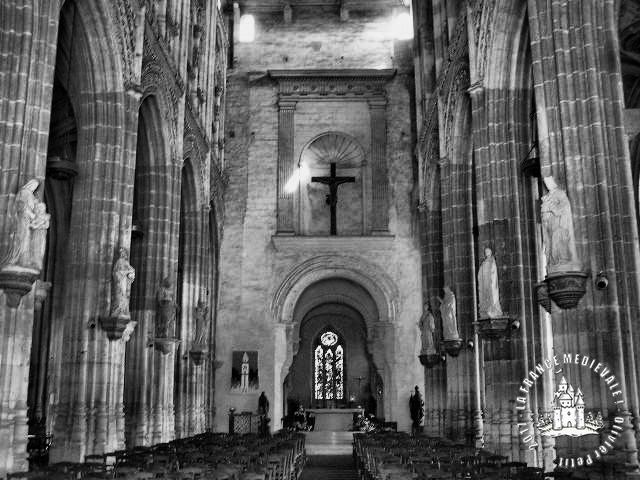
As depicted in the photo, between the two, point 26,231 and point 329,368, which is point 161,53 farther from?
point 329,368

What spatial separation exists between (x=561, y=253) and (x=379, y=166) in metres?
21.3

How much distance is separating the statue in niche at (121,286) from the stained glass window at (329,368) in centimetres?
2654

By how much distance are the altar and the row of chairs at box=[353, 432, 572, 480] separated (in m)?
12.6

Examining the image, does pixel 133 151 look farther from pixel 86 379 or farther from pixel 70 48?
pixel 86 379

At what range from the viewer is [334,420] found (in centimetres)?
3288

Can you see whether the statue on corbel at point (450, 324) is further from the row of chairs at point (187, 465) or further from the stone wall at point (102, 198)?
the stone wall at point (102, 198)

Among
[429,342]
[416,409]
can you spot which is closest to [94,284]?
[429,342]

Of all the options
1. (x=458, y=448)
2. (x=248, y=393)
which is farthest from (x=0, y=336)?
(x=248, y=393)

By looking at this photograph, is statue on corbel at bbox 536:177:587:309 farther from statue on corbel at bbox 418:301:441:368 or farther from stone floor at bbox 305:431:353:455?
stone floor at bbox 305:431:353:455

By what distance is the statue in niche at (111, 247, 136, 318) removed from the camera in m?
16.7

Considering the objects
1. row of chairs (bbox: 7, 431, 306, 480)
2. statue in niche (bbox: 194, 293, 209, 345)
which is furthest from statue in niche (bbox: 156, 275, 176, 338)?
statue in niche (bbox: 194, 293, 209, 345)

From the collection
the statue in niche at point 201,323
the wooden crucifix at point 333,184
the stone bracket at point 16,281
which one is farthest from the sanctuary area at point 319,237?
the statue in niche at point 201,323

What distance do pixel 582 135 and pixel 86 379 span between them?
11500 millimetres

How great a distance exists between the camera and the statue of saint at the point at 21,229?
1203cm
